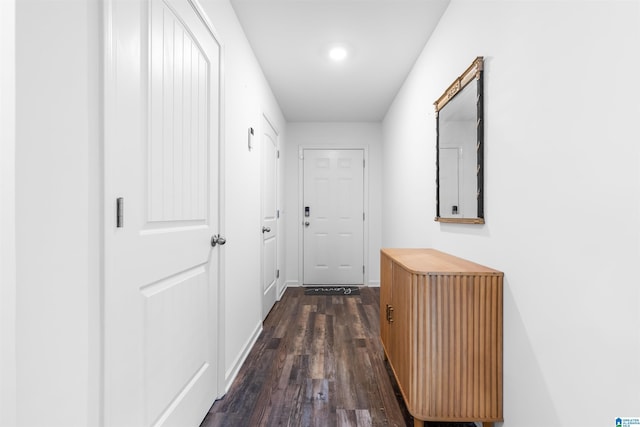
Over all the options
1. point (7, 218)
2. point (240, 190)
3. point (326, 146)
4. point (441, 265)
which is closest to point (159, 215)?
point (7, 218)

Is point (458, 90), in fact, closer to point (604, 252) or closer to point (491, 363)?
point (604, 252)

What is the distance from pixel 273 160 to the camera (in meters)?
3.54

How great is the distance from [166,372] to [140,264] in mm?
469

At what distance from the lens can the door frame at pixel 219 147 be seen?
2.94 ft

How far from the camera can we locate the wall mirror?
1.59m

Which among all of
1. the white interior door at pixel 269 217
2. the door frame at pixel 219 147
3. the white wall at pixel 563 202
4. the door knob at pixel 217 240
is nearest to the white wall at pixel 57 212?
the door frame at pixel 219 147

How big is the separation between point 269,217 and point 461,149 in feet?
6.65

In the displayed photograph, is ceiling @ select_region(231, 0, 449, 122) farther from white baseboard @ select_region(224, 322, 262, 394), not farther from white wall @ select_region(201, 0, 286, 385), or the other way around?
Answer: white baseboard @ select_region(224, 322, 262, 394)

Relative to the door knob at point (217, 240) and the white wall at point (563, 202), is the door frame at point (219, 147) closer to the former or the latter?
the door knob at point (217, 240)

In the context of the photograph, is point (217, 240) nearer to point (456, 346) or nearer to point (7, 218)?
point (7, 218)

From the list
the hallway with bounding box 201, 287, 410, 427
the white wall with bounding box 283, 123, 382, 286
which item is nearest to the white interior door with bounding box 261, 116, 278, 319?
the hallway with bounding box 201, 287, 410, 427

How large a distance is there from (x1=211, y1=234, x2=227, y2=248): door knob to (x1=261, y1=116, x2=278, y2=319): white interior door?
117 centimetres

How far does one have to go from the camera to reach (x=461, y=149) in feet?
5.99

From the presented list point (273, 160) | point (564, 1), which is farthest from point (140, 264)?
point (273, 160)
